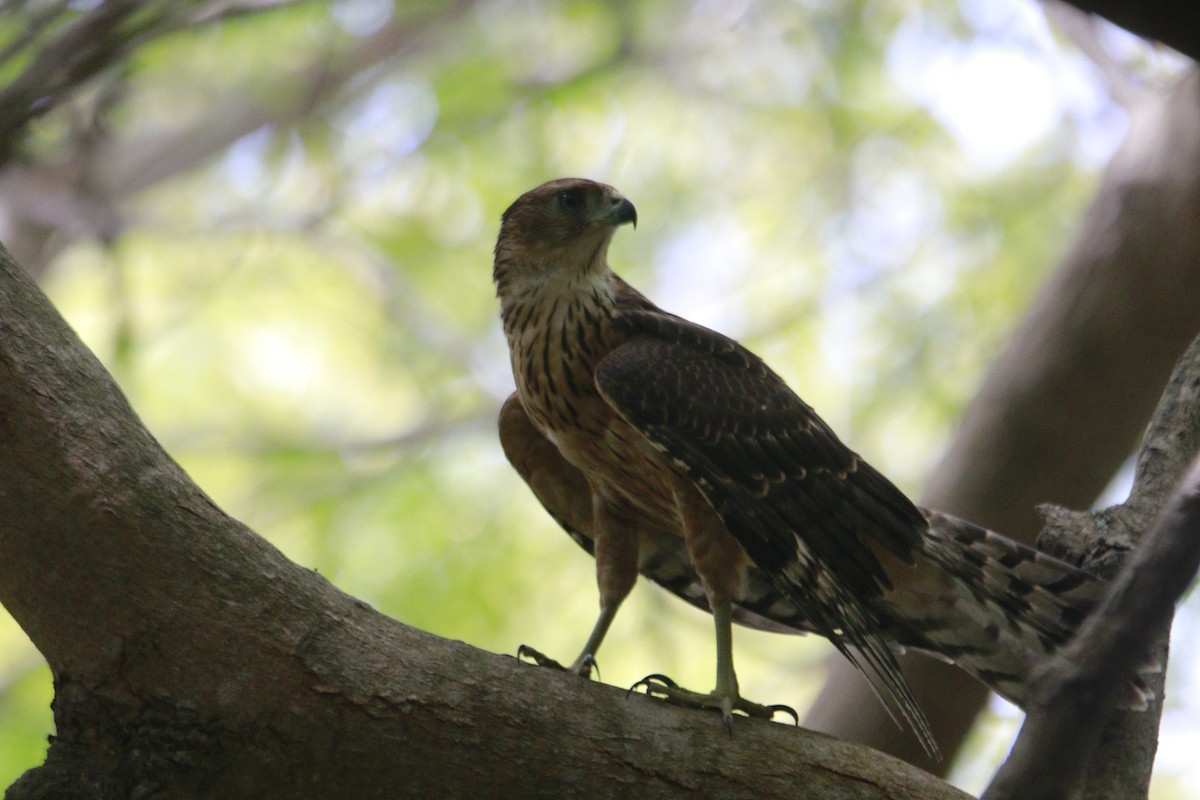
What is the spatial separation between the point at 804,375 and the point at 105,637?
7029 millimetres

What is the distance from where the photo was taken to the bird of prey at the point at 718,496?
373 cm

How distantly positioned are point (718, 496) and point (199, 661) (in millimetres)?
1694

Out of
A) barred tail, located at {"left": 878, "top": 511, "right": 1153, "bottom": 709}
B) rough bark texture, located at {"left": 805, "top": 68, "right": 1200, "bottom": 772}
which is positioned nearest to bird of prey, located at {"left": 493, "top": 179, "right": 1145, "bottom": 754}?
barred tail, located at {"left": 878, "top": 511, "right": 1153, "bottom": 709}

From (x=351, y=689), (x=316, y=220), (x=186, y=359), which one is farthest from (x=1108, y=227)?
(x=186, y=359)

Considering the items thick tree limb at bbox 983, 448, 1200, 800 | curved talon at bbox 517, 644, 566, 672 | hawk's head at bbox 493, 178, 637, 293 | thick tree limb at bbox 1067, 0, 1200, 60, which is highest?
hawk's head at bbox 493, 178, 637, 293

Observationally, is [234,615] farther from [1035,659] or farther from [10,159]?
[1035,659]

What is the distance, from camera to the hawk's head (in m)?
4.46

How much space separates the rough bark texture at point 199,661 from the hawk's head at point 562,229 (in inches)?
72.9

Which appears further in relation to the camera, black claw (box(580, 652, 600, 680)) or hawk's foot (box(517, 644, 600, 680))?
black claw (box(580, 652, 600, 680))

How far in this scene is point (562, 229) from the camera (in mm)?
4496

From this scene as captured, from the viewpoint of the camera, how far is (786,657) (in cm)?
855

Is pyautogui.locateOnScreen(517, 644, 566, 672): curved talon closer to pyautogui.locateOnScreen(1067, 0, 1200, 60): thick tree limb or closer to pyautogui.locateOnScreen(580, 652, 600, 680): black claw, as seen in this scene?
pyautogui.locateOnScreen(580, 652, 600, 680): black claw

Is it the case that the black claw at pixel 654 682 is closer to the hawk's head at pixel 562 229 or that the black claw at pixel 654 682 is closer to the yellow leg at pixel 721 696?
the yellow leg at pixel 721 696

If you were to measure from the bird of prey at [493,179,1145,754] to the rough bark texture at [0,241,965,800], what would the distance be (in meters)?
0.67
